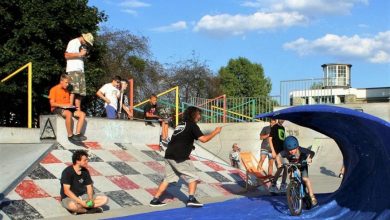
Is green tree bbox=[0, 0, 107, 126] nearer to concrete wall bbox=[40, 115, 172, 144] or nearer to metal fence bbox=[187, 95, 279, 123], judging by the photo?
metal fence bbox=[187, 95, 279, 123]

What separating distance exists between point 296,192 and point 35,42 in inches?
683

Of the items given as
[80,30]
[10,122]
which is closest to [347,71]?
[80,30]

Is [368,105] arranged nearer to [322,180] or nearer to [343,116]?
[322,180]

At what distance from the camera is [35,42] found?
23.0 metres

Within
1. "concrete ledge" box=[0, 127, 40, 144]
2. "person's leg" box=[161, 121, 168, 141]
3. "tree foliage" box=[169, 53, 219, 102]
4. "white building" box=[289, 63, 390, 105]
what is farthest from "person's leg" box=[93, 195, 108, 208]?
"tree foliage" box=[169, 53, 219, 102]

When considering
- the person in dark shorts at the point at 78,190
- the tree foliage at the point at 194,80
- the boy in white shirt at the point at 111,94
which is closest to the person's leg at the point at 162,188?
the person in dark shorts at the point at 78,190

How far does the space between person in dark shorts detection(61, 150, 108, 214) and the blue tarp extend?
2.43 feet

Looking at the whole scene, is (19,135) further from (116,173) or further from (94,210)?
(94,210)

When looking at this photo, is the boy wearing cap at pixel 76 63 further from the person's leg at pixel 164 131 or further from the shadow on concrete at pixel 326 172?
the shadow on concrete at pixel 326 172

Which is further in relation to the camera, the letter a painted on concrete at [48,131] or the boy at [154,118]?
the boy at [154,118]

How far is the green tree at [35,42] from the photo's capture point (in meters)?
22.2

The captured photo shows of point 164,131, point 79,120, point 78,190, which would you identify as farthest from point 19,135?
point 78,190

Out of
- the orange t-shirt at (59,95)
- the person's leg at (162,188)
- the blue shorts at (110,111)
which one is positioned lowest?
the person's leg at (162,188)

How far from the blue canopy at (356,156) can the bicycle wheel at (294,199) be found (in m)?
0.22
